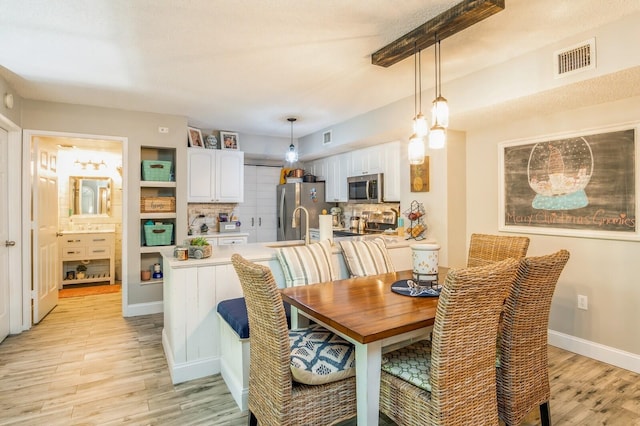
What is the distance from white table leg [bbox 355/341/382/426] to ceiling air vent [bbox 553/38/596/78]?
2.30 m

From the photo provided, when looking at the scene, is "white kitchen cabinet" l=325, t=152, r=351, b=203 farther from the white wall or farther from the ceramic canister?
the ceramic canister

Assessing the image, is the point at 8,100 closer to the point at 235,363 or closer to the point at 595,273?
the point at 235,363

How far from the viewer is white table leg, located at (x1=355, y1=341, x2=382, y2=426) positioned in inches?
64.2

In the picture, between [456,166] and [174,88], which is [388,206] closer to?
[456,166]

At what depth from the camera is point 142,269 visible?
464cm

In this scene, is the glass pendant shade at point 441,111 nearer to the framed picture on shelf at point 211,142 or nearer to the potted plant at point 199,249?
the potted plant at point 199,249

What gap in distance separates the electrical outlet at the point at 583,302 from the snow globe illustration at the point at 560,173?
792 millimetres

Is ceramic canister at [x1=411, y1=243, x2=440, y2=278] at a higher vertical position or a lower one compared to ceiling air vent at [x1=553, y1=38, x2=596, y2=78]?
lower

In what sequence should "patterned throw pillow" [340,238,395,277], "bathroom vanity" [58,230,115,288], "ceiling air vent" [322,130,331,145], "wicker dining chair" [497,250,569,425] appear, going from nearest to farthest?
"wicker dining chair" [497,250,569,425] < "patterned throw pillow" [340,238,395,277] < "ceiling air vent" [322,130,331,145] < "bathroom vanity" [58,230,115,288]

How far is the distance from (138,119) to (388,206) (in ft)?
11.5

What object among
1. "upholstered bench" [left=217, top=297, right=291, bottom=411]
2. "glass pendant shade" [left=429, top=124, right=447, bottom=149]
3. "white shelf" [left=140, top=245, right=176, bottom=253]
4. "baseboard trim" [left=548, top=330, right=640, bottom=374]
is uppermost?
"glass pendant shade" [left=429, top=124, right=447, bottom=149]

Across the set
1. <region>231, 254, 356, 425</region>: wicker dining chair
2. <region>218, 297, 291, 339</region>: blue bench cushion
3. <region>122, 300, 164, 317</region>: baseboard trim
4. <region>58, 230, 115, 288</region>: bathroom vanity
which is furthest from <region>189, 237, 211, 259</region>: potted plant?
<region>58, 230, 115, 288</region>: bathroom vanity

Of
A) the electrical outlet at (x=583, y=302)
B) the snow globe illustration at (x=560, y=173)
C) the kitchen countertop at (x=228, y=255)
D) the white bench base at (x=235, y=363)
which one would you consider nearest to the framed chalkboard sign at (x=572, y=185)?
the snow globe illustration at (x=560, y=173)

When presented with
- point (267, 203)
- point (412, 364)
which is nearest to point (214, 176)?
point (267, 203)
